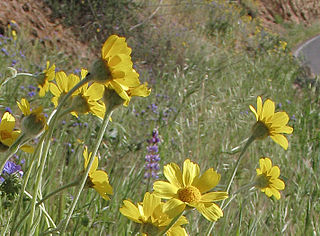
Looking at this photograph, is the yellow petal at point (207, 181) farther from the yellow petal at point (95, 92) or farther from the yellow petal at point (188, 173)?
the yellow petal at point (95, 92)

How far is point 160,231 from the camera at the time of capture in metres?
0.75

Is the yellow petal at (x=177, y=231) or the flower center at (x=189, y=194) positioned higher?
the flower center at (x=189, y=194)

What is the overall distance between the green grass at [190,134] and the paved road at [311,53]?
1.82 meters

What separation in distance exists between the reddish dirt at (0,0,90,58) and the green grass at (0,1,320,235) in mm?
318

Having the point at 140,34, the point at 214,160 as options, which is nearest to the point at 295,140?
the point at 214,160

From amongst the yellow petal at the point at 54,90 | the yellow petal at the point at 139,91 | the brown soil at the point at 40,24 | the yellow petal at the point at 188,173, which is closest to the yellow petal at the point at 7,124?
the yellow petal at the point at 54,90

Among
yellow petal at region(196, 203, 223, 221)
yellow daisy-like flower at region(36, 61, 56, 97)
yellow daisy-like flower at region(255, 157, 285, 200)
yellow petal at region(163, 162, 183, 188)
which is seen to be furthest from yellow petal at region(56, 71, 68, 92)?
yellow daisy-like flower at region(255, 157, 285, 200)

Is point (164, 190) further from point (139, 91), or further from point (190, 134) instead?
point (190, 134)

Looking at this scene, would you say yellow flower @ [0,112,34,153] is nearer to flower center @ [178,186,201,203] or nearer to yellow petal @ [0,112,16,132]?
yellow petal @ [0,112,16,132]

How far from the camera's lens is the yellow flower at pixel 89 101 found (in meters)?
0.81

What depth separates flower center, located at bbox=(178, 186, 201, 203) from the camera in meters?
0.75

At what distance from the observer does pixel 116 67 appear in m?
0.70

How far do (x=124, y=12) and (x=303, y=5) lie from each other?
48.4 ft

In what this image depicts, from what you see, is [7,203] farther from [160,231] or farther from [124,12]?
[124,12]
